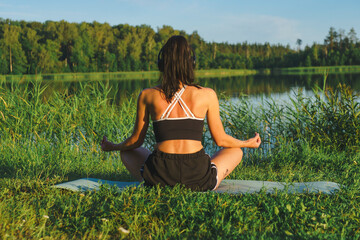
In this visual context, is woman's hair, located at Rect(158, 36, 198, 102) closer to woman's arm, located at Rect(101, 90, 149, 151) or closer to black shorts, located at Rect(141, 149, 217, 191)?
woman's arm, located at Rect(101, 90, 149, 151)

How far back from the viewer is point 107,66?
190 ft

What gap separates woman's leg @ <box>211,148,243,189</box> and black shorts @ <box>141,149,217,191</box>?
91 millimetres

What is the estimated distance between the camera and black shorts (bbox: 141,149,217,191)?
2.65 meters

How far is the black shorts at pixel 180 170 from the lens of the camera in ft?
8.71

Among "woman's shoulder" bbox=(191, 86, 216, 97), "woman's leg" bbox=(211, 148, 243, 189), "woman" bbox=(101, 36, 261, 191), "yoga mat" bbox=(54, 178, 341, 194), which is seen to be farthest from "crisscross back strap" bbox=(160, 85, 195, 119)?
"yoga mat" bbox=(54, 178, 341, 194)

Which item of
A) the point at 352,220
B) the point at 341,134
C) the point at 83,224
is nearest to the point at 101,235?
the point at 83,224

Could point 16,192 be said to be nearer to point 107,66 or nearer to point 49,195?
point 49,195

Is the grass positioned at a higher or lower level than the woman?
lower

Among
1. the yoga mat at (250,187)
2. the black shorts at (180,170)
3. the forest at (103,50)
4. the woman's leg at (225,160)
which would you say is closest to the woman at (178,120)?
the black shorts at (180,170)

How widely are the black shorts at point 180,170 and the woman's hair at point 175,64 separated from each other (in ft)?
1.42

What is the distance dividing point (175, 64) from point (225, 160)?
→ 0.91 meters

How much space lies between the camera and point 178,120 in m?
2.60

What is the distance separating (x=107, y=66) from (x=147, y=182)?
57033 millimetres

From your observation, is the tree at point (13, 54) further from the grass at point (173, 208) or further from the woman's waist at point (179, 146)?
the woman's waist at point (179, 146)
